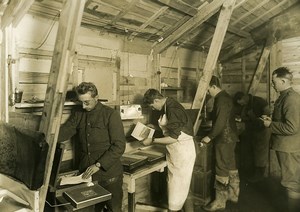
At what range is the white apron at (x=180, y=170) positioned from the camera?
12.6 ft

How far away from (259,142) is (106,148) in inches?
162

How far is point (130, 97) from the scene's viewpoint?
4.71 meters

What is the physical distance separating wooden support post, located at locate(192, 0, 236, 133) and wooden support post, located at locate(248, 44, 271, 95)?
220cm

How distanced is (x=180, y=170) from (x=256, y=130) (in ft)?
9.82

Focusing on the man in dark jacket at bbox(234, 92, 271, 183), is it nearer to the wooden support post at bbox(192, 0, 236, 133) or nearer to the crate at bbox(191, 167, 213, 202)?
the crate at bbox(191, 167, 213, 202)

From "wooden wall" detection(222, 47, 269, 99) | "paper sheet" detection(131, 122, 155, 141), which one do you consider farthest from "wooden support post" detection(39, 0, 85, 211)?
"wooden wall" detection(222, 47, 269, 99)

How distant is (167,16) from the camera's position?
439 cm

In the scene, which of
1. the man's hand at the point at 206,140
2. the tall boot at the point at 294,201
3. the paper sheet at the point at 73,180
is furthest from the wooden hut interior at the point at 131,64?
the tall boot at the point at 294,201

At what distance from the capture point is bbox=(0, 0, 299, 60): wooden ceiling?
3.58 metres

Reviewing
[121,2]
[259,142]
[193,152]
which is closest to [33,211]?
[193,152]

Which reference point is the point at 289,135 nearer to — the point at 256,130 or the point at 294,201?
the point at 294,201

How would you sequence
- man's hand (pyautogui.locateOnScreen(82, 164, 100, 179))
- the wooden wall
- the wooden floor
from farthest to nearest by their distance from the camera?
the wooden wall
the wooden floor
man's hand (pyautogui.locateOnScreen(82, 164, 100, 179))

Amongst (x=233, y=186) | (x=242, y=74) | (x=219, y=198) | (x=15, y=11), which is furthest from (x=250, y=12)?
(x=15, y=11)

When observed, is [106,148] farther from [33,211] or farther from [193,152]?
[193,152]
